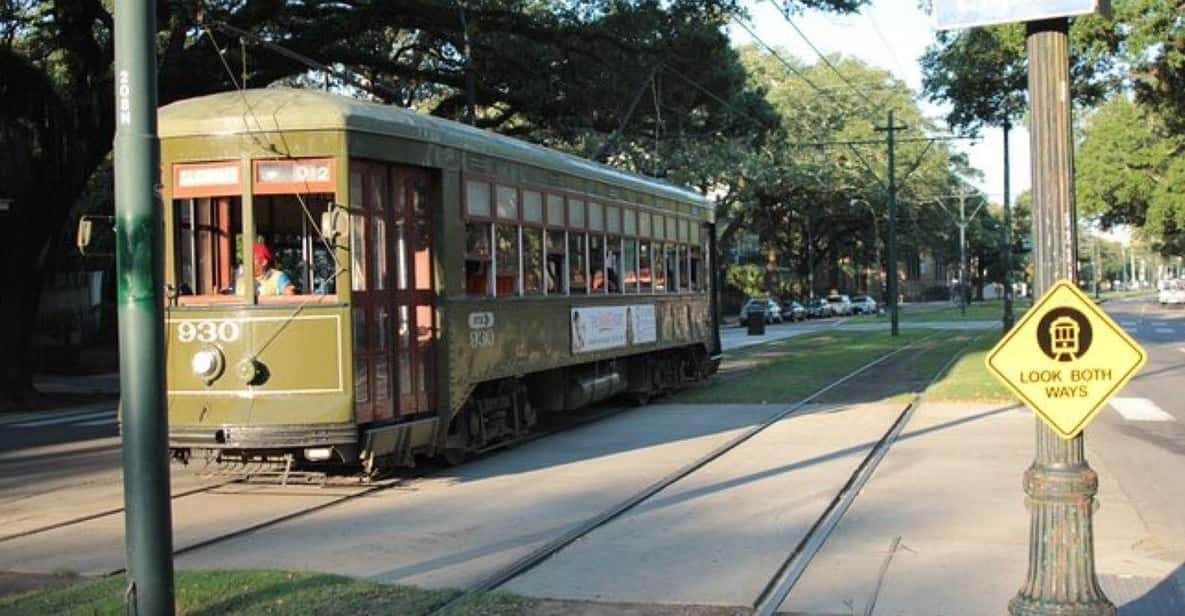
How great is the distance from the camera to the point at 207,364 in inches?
400

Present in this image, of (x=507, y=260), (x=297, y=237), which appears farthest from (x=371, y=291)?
(x=507, y=260)

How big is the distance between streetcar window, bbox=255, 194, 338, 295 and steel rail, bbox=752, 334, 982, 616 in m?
4.91

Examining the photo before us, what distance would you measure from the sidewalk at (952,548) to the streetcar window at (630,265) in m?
5.80

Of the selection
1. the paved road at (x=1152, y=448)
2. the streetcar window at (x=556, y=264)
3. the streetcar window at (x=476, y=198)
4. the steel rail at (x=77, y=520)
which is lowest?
the paved road at (x=1152, y=448)

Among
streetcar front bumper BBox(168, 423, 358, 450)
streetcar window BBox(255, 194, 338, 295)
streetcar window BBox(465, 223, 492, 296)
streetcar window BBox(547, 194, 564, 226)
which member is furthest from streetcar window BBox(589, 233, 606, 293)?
streetcar front bumper BBox(168, 423, 358, 450)

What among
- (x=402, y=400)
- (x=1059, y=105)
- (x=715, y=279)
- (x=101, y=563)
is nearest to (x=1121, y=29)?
(x=715, y=279)

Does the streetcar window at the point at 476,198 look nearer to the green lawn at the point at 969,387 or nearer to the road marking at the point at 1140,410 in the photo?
the green lawn at the point at 969,387

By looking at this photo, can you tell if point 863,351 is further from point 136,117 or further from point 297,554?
point 136,117

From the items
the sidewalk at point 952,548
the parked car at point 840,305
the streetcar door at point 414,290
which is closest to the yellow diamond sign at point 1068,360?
the sidewalk at point 952,548

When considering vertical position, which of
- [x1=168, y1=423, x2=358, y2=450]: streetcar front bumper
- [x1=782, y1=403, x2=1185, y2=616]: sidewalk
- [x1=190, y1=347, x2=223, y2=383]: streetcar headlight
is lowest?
[x1=782, y1=403, x2=1185, y2=616]: sidewalk

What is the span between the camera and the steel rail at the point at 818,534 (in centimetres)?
679

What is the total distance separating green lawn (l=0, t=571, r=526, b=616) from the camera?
6.40 metres

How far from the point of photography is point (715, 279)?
2248 centimetres

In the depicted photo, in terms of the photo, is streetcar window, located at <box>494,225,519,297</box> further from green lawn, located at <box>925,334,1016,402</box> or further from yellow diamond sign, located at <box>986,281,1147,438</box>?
yellow diamond sign, located at <box>986,281,1147,438</box>
